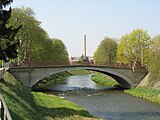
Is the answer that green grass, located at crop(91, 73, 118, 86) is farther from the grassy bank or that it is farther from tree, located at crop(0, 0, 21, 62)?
tree, located at crop(0, 0, 21, 62)

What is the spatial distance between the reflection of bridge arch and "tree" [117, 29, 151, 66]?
35.4 ft

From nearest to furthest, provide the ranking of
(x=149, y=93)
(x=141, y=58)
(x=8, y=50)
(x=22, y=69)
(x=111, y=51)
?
(x=8, y=50)
(x=149, y=93)
(x=22, y=69)
(x=141, y=58)
(x=111, y=51)

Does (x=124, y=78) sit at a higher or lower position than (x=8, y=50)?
lower

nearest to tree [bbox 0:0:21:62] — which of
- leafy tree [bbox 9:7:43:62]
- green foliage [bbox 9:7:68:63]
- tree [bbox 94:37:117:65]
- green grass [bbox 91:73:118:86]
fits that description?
green foliage [bbox 9:7:68:63]

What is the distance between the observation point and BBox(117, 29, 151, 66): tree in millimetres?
Answer: 77250

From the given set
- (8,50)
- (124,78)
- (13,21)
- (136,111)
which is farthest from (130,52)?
(8,50)

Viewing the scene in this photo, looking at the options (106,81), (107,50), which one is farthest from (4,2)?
(107,50)

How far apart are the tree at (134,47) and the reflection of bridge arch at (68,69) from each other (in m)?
10.8

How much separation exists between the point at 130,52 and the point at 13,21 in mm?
31456

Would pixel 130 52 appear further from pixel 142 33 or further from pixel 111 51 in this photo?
pixel 111 51

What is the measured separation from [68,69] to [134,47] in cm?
2480

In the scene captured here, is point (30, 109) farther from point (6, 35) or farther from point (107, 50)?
point (107, 50)

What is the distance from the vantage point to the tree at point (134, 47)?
77.2 meters

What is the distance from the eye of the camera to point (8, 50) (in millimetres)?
22969
